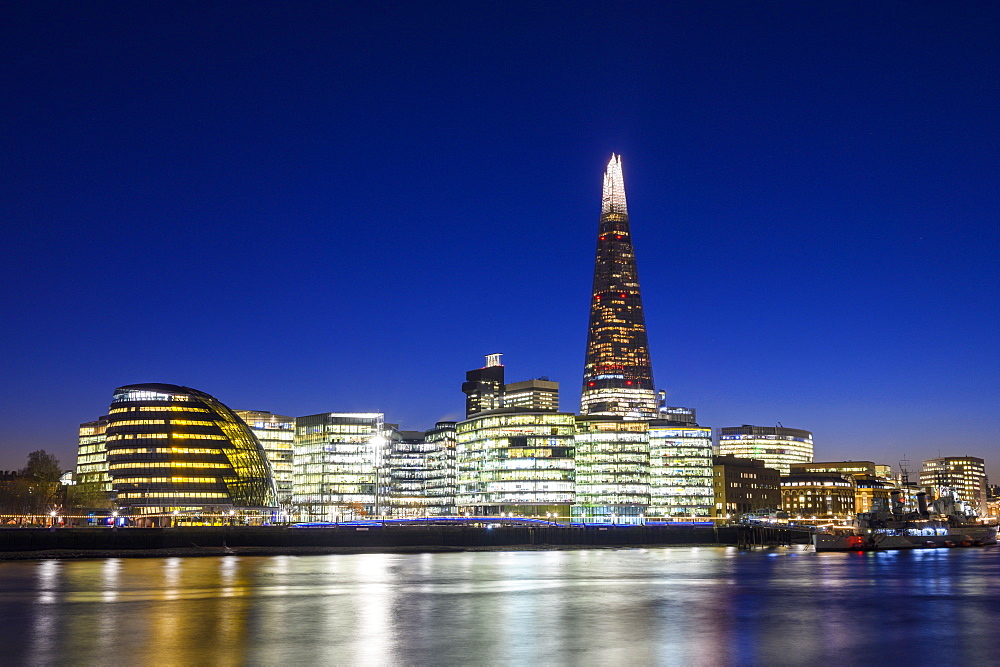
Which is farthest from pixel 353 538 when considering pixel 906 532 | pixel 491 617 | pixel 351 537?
pixel 491 617

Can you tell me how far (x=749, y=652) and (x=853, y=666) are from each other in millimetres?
4136

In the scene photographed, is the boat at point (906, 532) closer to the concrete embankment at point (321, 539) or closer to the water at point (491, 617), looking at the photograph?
the concrete embankment at point (321, 539)

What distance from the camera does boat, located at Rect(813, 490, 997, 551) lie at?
152375 millimetres

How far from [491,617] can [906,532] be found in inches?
5185

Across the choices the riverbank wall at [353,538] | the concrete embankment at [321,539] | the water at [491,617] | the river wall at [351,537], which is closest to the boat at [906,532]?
the riverbank wall at [353,538]

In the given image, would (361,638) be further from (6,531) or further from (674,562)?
(6,531)

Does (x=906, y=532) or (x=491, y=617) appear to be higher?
(x=491, y=617)

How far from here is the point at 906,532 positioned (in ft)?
525

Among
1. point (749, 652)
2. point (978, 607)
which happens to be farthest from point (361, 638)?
point (978, 607)

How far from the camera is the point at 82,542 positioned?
129375 mm

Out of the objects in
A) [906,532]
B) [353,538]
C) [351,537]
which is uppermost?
[351,537]

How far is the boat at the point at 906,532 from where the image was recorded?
152 metres

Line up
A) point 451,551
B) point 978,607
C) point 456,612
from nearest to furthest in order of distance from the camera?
point 456,612 < point 978,607 < point 451,551

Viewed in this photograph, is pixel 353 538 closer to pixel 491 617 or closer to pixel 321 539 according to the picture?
pixel 321 539
